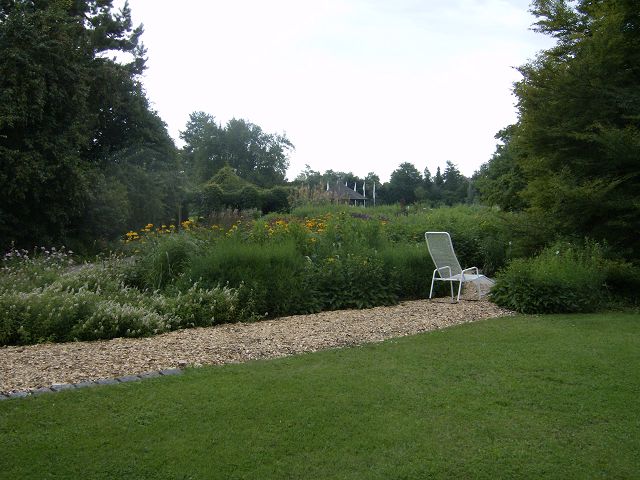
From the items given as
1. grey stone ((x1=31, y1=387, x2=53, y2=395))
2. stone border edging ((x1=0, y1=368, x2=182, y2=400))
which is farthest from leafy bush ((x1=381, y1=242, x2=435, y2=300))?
grey stone ((x1=31, y1=387, x2=53, y2=395))

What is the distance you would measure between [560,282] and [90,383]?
5.77 m

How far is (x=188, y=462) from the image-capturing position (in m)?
2.81

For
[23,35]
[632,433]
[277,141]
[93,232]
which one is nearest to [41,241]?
[93,232]

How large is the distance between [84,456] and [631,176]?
8.64 metres

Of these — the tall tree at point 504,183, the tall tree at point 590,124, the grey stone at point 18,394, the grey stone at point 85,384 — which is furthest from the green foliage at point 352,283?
the tall tree at point 504,183

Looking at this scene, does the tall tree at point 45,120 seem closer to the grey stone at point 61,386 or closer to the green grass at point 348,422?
the grey stone at point 61,386

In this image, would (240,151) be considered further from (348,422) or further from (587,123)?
(348,422)

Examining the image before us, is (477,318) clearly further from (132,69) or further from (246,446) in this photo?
(132,69)

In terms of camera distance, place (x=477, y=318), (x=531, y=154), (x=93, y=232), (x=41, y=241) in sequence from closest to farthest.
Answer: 1. (x=477, y=318)
2. (x=531, y=154)
3. (x=41, y=241)
4. (x=93, y=232)

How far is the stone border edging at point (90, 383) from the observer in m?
3.59

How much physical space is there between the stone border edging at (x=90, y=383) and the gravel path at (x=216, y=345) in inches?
3.7

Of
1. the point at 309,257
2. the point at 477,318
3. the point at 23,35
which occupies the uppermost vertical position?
the point at 23,35

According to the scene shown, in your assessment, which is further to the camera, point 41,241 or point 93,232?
point 93,232

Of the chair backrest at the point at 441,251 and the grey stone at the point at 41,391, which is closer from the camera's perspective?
the grey stone at the point at 41,391
